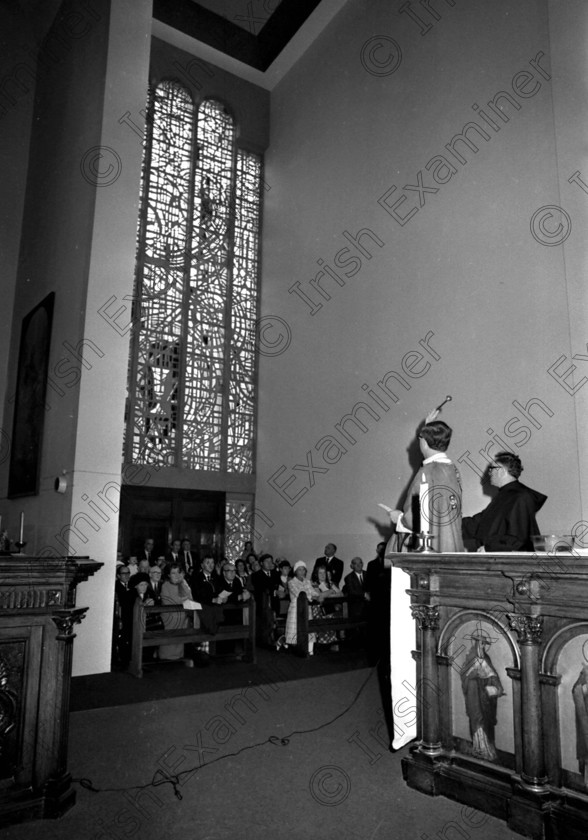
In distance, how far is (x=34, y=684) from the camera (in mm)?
3107

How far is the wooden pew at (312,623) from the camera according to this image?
22.7 ft

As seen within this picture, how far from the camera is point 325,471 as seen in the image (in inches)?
436

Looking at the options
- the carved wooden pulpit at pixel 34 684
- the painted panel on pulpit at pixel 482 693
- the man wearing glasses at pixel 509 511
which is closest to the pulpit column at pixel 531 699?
the painted panel on pulpit at pixel 482 693

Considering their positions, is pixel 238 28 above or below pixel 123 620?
above

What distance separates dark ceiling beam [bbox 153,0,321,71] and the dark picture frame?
296 inches

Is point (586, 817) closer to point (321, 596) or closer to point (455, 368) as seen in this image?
point (321, 596)

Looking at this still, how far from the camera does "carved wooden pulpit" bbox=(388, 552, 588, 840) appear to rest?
2.80m

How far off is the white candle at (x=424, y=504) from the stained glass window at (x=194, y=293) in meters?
8.70

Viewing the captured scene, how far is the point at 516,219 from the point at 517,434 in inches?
112

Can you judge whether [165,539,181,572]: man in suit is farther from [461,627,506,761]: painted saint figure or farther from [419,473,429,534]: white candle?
[461,627,506,761]: painted saint figure

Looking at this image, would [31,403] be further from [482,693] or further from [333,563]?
[482,693]

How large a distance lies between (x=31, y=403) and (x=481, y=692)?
7.12 meters

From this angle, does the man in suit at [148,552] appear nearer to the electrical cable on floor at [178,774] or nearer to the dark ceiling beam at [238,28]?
the electrical cable on floor at [178,774]

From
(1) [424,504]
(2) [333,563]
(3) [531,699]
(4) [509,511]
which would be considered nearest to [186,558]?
(2) [333,563]
